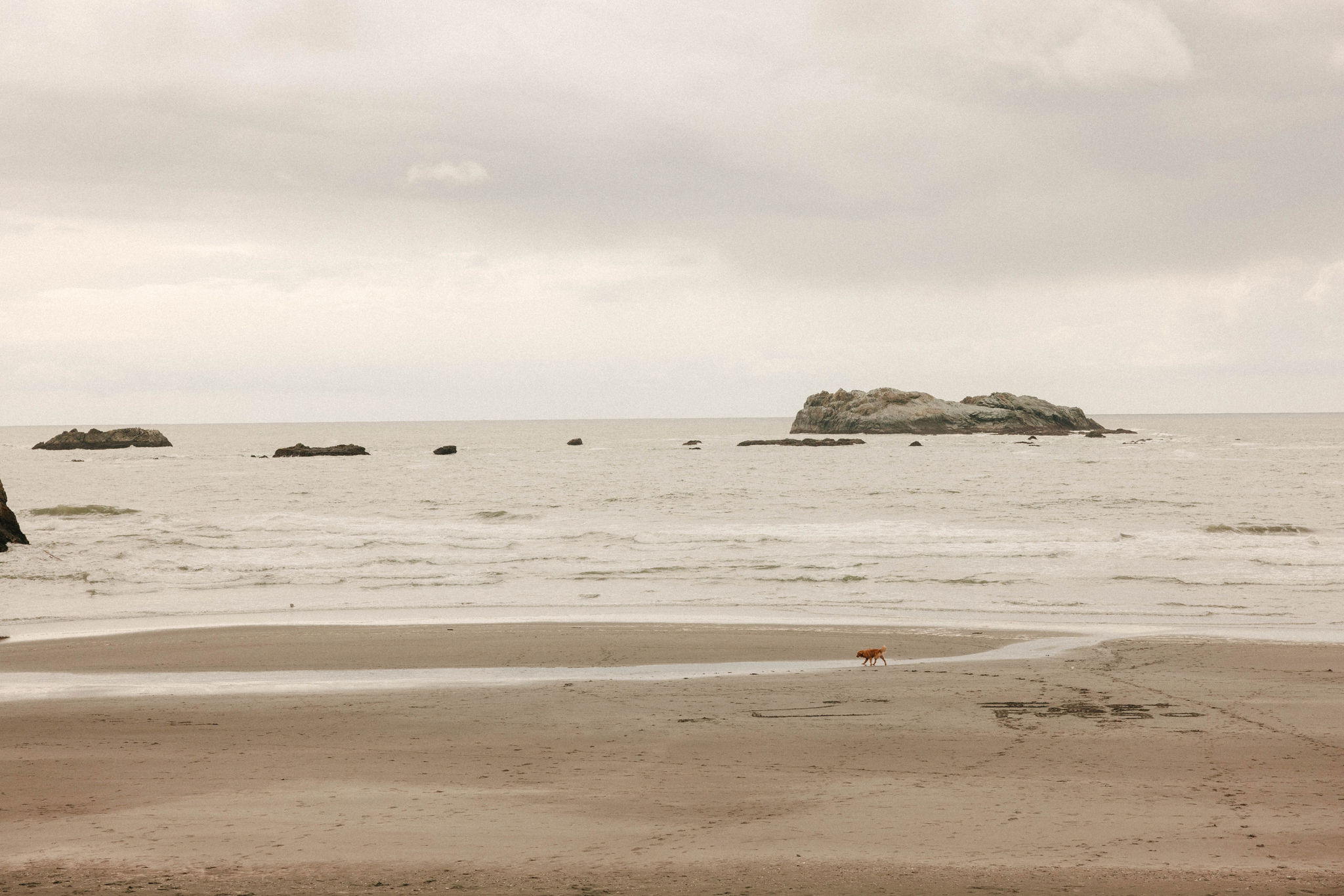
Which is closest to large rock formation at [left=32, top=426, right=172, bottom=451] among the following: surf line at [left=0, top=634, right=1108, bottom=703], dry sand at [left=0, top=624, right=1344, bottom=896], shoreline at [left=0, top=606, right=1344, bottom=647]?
shoreline at [left=0, top=606, right=1344, bottom=647]

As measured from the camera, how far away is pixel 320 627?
1556cm

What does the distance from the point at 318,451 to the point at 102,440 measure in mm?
45577

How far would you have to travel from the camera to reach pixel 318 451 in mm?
93188

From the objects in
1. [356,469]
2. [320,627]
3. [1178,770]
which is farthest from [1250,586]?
[356,469]

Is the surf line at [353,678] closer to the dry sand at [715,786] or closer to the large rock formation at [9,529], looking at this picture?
the dry sand at [715,786]

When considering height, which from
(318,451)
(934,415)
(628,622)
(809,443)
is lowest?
(628,622)

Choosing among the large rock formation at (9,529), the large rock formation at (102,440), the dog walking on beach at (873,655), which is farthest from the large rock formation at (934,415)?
the dog walking on beach at (873,655)

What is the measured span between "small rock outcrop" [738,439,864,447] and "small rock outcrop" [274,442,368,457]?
4434 centimetres

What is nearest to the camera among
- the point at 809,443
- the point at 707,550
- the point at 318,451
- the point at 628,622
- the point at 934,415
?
the point at 628,622

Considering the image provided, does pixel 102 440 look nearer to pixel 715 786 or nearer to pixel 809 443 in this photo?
pixel 809 443

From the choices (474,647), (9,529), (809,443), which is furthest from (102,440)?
(474,647)

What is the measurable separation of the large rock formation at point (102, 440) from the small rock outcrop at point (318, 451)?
131 feet

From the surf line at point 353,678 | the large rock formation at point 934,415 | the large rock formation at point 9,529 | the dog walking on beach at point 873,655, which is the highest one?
the large rock formation at point 934,415

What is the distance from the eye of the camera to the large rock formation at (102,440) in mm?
116394
